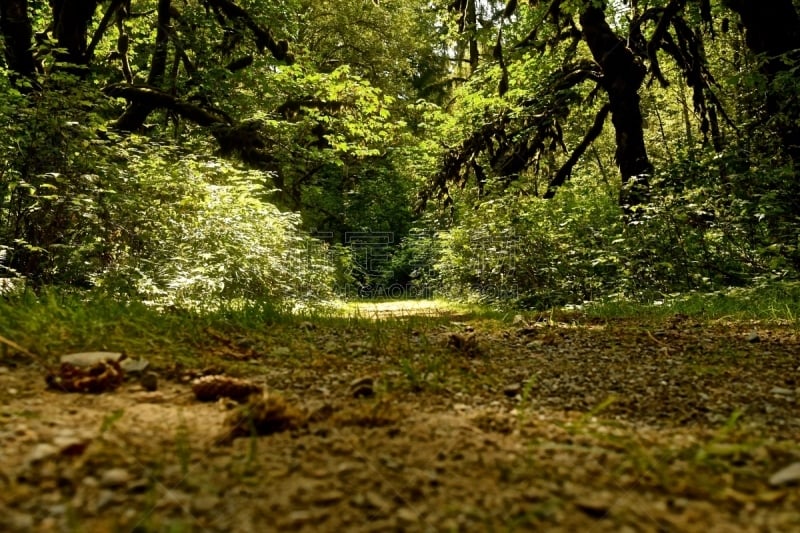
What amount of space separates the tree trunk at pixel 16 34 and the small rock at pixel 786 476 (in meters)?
10.0

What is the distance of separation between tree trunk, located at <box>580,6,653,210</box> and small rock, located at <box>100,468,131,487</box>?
9.09 metres

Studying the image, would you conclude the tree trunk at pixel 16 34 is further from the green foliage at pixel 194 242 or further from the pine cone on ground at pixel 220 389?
the pine cone on ground at pixel 220 389

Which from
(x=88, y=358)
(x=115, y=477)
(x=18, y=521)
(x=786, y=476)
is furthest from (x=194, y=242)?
(x=786, y=476)

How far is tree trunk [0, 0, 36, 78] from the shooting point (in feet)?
25.7

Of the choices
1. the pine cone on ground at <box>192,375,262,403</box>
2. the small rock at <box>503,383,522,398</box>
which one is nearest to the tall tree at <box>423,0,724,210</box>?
the small rock at <box>503,383,522,398</box>

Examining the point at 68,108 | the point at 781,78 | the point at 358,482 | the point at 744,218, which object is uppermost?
the point at 781,78

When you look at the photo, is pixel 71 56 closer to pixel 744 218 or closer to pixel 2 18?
pixel 2 18

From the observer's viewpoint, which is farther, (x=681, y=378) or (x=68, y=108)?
(x=68, y=108)

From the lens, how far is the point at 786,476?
1.17 meters

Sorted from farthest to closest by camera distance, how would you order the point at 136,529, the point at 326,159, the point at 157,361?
the point at 326,159 → the point at 157,361 → the point at 136,529

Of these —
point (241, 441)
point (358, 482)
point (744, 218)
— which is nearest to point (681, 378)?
point (358, 482)

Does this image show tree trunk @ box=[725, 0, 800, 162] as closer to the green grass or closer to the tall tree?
the tall tree

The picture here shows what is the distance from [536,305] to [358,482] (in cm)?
661

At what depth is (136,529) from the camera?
93 centimetres
